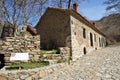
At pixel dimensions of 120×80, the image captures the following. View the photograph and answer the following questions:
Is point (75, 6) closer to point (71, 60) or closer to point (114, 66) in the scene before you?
point (71, 60)

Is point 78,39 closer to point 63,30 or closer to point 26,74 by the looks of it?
point 63,30

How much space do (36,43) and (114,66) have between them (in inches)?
214

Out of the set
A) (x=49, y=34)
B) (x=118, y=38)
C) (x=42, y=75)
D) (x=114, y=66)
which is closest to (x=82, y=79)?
(x=42, y=75)

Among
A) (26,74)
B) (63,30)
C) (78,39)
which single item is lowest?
(26,74)

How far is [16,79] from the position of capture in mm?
11180

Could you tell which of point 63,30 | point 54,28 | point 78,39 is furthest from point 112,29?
point 63,30

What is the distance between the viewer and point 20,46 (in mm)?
14219

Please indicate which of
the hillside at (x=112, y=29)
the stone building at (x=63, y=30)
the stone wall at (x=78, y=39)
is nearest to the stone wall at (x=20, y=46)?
the stone building at (x=63, y=30)

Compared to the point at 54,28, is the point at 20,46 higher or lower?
lower

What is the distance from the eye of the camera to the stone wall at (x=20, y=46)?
13.9 m

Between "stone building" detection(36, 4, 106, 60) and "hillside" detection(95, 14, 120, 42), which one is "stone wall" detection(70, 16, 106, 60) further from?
"hillside" detection(95, 14, 120, 42)

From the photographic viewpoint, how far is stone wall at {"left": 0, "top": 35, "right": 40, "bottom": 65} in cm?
1390

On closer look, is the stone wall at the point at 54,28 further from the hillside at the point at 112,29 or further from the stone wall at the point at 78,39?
the hillside at the point at 112,29

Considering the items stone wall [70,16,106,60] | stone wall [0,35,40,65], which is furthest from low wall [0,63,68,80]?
stone wall [70,16,106,60]
